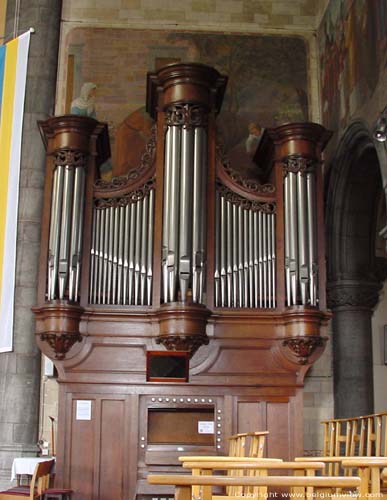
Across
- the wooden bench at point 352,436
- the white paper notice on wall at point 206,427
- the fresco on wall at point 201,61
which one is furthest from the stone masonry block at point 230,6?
the wooden bench at point 352,436

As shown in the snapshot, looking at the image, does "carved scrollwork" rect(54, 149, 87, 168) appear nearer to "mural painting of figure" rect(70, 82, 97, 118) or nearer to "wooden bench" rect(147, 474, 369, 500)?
"mural painting of figure" rect(70, 82, 97, 118)

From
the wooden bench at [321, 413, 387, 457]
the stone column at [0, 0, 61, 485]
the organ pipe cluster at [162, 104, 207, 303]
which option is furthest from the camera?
the stone column at [0, 0, 61, 485]

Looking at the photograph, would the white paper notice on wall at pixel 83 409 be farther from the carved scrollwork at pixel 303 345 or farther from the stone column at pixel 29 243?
the carved scrollwork at pixel 303 345

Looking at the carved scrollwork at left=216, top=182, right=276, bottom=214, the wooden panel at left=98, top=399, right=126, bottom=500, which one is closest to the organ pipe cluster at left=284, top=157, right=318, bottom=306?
the carved scrollwork at left=216, top=182, right=276, bottom=214

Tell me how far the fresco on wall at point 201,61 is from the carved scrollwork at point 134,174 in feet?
6.47

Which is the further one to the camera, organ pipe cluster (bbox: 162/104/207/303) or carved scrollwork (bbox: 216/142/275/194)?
carved scrollwork (bbox: 216/142/275/194)

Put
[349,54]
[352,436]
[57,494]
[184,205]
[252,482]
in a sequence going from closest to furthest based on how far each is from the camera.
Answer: [252,482] → [352,436] → [57,494] → [184,205] → [349,54]

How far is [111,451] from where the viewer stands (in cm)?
1136

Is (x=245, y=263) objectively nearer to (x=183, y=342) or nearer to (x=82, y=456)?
(x=183, y=342)

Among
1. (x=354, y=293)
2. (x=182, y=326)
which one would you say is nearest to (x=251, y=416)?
(x=182, y=326)

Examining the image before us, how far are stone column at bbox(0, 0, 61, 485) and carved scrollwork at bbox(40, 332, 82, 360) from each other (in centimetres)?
184

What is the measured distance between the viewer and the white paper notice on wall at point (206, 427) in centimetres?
1150

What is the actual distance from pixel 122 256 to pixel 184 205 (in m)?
1.12

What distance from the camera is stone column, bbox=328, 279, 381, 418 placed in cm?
1335
